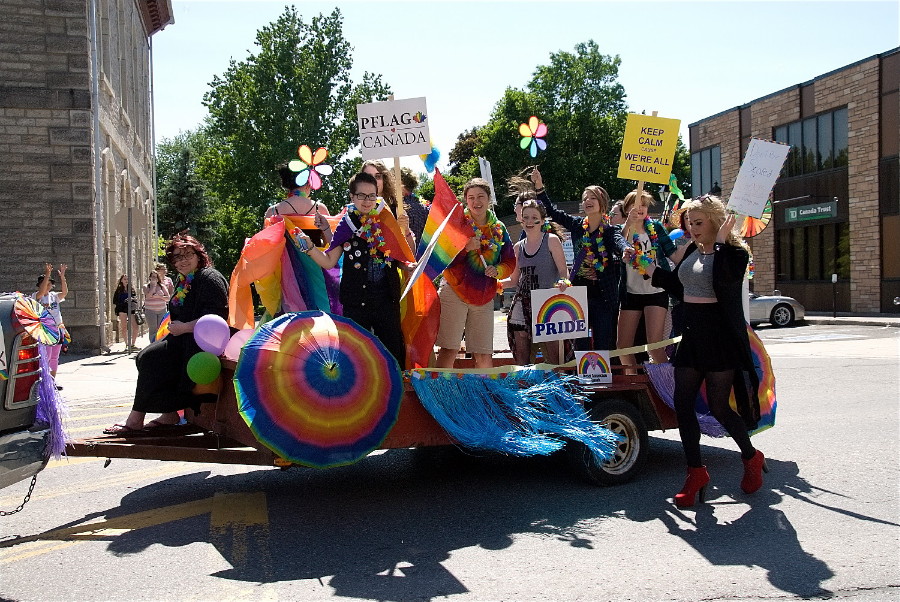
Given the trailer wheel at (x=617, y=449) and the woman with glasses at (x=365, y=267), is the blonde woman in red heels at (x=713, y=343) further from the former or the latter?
the woman with glasses at (x=365, y=267)

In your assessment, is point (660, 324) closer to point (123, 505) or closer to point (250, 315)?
point (250, 315)

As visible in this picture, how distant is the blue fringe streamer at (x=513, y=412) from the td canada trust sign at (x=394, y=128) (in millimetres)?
2422

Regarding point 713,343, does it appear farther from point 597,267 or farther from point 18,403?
point 18,403

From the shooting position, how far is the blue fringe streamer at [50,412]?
4.14 m

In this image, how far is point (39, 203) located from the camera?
55.7 ft

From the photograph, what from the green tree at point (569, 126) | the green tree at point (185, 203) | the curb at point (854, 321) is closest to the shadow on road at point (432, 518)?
the curb at point (854, 321)

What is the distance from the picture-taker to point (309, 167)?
19.5 feet

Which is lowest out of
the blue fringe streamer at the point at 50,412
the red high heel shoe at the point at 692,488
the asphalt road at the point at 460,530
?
the asphalt road at the point at 460,530

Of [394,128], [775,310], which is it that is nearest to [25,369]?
[394,128]

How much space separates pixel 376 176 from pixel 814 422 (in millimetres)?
4988

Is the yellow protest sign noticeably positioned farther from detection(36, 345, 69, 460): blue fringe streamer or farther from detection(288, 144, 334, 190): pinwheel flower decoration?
detection(36, 345, 69, 460): blue fringe streamer

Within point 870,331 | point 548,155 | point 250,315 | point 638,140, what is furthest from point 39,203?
point 548,155

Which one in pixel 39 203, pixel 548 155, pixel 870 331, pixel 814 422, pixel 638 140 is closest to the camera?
pixel 638 140

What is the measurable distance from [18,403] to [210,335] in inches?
56.9
